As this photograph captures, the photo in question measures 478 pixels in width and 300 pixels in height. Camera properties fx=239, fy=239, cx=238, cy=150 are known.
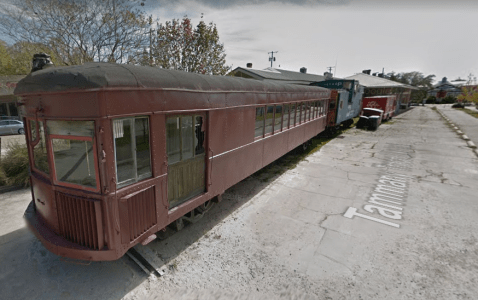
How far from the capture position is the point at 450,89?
272ft

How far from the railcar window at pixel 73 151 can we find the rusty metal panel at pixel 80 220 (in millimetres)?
267

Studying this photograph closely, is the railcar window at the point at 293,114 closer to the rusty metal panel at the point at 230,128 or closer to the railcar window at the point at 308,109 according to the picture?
the railcar window at the point at 308,109

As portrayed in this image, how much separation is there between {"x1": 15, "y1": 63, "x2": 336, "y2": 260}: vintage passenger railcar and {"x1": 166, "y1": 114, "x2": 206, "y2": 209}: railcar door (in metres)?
0.02

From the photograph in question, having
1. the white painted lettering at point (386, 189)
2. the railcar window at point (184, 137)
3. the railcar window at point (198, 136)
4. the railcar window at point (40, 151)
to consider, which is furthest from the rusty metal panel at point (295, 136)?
the railcar window at point (40, 151)

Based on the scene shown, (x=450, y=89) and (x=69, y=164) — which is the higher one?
(x=450, y=89)

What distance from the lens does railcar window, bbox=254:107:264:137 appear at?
6.69 m

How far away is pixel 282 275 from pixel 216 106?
3.34m

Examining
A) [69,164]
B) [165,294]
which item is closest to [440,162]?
[165,294]

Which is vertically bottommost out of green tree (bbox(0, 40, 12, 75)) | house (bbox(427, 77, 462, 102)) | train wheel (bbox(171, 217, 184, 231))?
train wheel (bbox(171, 217, 184, 231))

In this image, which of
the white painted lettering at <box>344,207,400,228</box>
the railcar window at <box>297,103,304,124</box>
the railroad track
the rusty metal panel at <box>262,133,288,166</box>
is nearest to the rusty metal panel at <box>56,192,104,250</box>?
the railroad track

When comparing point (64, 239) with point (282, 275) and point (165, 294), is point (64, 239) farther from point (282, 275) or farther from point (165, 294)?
point (282, 275)

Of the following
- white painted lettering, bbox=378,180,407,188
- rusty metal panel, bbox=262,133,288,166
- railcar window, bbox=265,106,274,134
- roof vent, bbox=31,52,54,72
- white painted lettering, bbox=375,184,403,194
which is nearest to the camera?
roof vent, bbox=31,52,54,72

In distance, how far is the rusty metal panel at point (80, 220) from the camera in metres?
3.26

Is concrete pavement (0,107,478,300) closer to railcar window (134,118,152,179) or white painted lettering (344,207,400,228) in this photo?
white painted lettering (344,207,400,228)
